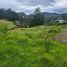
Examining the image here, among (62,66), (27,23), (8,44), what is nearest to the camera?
(62,66)

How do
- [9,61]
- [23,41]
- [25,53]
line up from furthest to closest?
[23,41] < [25,53] < [9,61]

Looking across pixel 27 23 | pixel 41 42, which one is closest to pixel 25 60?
pixel 41 42

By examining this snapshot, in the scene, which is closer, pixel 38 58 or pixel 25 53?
pixel 38 58

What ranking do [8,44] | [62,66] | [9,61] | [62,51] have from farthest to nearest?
[8,44], [62,51], [9,61], [62,66]

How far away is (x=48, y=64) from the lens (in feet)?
62.4

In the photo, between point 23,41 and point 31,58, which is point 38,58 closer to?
point 31,58

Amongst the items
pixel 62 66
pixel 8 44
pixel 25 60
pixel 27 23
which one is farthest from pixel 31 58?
pixel 27 23

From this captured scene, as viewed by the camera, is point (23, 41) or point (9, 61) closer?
point (9, 61)

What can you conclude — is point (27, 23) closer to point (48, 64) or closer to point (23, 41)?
point (23, 41)

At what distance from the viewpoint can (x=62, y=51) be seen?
23.6 meters

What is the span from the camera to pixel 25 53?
72.3 feet

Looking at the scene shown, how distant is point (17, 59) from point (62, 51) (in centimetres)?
602

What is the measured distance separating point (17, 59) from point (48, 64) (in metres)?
3.37

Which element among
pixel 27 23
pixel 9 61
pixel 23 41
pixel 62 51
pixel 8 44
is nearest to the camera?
pixel 9 61
